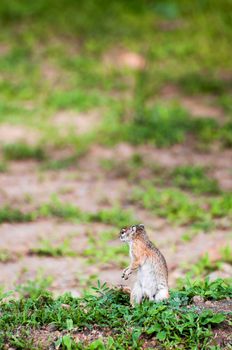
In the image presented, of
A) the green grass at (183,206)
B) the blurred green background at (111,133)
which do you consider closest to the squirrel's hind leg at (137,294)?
the blurred green background at (111,133)

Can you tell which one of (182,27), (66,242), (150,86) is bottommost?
(66,242)

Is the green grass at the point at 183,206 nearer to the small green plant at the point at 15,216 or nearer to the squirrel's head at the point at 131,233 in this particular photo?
the small green plant at the point at 15,216

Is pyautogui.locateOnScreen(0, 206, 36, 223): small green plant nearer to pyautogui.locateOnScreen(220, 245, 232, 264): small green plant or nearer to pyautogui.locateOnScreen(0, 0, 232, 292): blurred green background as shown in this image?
pyautogui.locateOnScreen(0, 0, 232, 292): blurred green background

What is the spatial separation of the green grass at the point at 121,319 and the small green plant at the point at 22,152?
557 centimetres

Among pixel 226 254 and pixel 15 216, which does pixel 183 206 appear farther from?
pixel 15 216

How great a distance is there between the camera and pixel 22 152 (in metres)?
10.4

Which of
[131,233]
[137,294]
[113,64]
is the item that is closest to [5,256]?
[131,233]

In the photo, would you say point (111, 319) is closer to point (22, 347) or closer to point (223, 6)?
point (22, 347)

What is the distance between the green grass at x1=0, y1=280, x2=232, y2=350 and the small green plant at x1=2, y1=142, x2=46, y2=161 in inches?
219

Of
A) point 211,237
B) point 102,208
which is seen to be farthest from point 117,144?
point 211,237

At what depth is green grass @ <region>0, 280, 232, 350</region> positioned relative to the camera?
14.4 feet

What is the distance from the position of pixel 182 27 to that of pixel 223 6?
4.72 feet

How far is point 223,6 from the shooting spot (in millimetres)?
16438

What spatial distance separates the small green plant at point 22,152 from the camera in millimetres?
10359
